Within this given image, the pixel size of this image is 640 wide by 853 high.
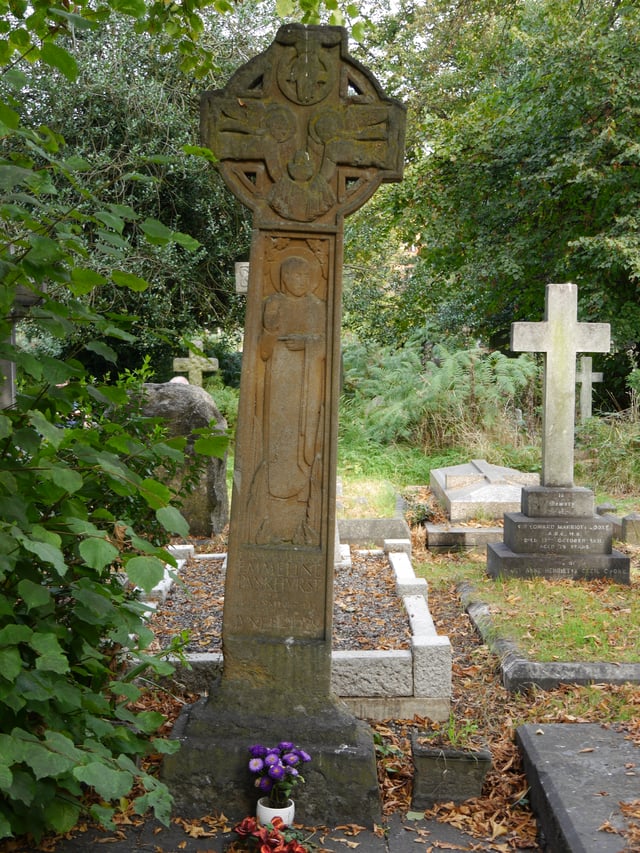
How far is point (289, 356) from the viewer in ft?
12.2

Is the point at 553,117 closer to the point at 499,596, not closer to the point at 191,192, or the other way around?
the point at 191,192

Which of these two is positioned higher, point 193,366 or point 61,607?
point 193,366

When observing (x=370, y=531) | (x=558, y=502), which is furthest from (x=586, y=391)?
(x=370, y=531)

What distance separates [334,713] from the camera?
3.69 metres

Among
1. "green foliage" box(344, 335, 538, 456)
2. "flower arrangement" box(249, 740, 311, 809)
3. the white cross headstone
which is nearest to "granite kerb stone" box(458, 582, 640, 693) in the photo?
"flower arrangement" box(249, 740, 311, 809)

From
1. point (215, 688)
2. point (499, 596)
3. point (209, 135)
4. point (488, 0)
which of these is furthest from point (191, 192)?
point (215, 688)

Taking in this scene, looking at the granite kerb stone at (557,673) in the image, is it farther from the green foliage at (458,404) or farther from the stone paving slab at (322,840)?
the green foliage at (458,404)

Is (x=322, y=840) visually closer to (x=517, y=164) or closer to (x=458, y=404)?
Answer: (x=458, y=404)

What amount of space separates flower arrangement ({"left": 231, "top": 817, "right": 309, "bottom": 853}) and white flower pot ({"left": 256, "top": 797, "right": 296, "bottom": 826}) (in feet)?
0.13

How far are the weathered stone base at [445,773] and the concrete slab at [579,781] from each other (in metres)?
0.25

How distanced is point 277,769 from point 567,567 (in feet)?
15.0

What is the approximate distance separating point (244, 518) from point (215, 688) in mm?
786

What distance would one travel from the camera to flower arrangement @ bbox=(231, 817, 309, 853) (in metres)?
3.13

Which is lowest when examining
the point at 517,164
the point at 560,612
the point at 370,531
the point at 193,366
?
the point at 560,612
